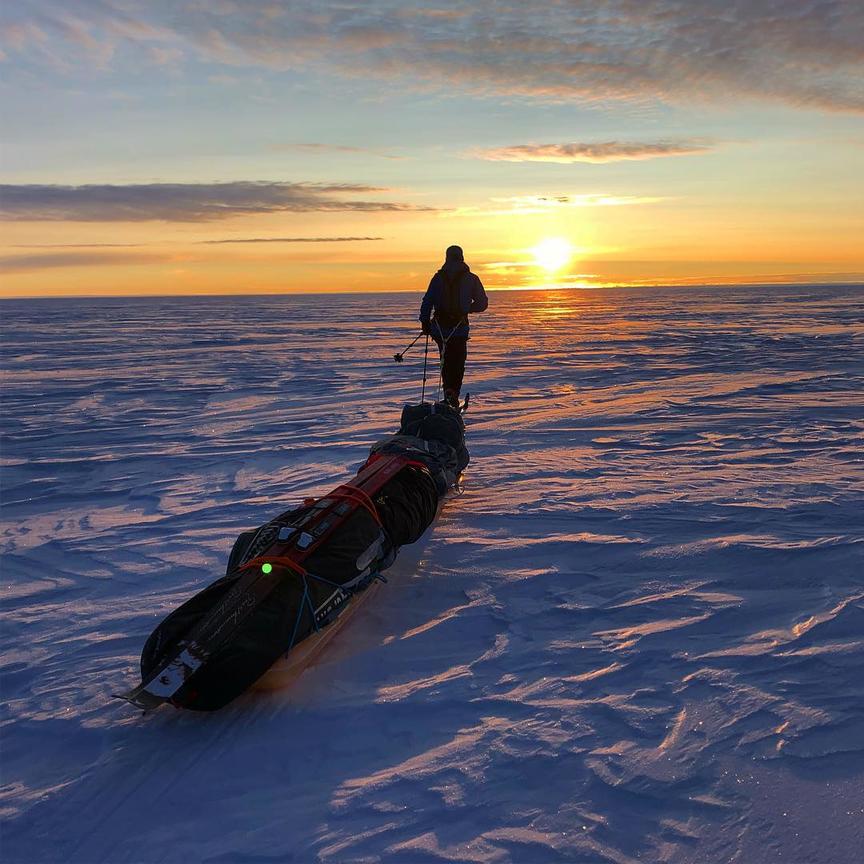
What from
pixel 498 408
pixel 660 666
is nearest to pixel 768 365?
pixel 498 408

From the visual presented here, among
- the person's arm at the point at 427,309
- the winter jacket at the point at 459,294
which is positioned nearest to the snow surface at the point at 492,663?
the winter jacket at the point at 459,294

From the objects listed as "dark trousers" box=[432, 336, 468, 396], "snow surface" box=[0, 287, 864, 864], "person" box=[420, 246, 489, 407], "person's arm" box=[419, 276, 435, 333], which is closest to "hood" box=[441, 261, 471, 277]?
"person" box=[420, 246, 489, 407]

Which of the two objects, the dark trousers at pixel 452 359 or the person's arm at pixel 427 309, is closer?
the person's arm at pixel 427 309

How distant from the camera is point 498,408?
10094 mm

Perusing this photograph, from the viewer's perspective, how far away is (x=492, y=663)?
11.5 feet

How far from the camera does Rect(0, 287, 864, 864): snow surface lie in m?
2.52

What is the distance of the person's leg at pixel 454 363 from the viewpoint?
816cm

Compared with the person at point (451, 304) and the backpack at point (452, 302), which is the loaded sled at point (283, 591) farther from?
the backpack at point (452, 302)

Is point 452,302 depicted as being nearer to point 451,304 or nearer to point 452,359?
point 451,304

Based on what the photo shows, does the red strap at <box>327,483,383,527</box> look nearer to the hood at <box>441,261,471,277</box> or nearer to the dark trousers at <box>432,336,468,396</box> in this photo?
the dark trousers at <box>432,336,468,396</box>

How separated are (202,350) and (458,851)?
1872cm

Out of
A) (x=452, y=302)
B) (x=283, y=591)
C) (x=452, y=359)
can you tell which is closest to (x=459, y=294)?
(x=452, y=302)

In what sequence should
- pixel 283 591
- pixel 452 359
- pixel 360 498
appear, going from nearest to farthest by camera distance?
pixel 283 591 < pixel 360 498 < pixel 452 359

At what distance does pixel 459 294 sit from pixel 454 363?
78 centimetres
